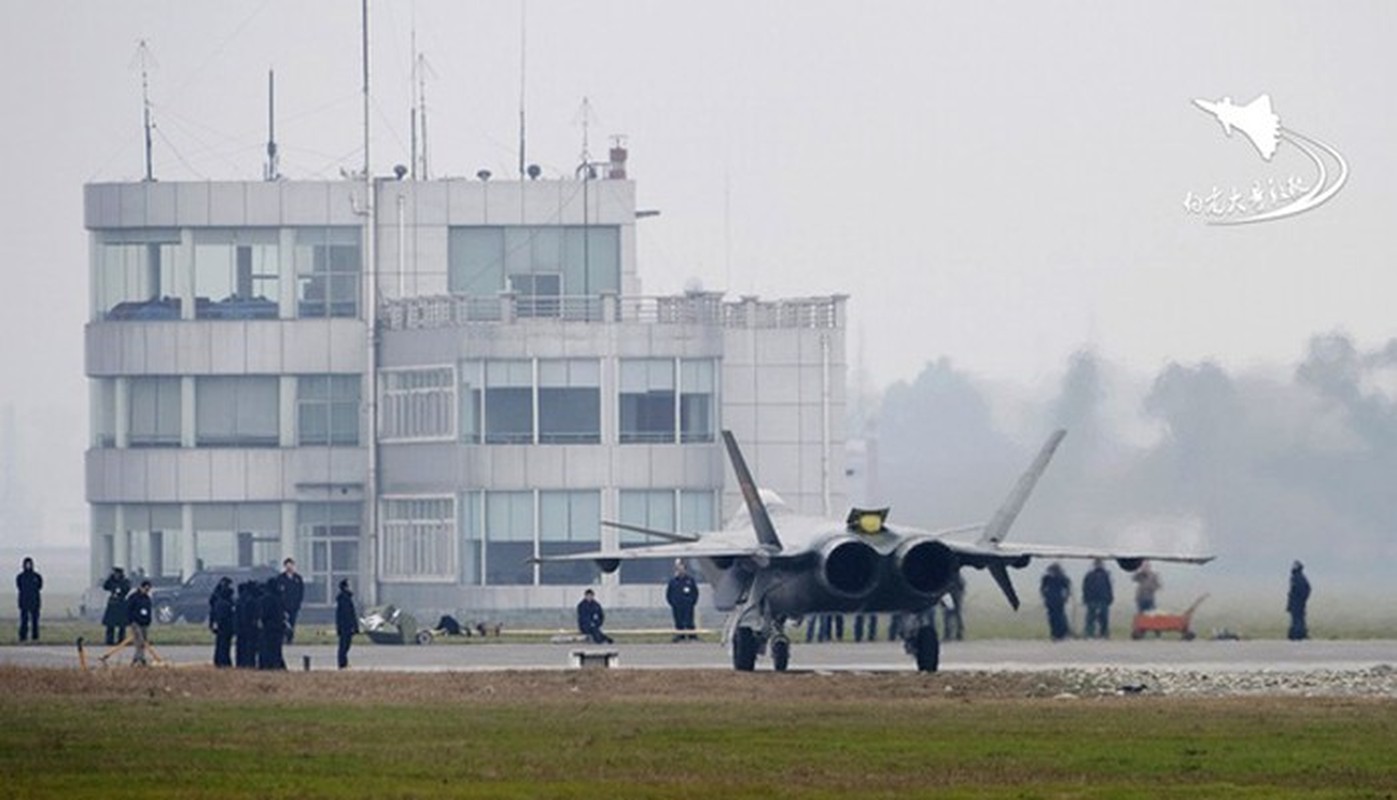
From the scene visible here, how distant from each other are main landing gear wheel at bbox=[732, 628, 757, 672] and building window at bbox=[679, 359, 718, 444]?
42225 millimetres

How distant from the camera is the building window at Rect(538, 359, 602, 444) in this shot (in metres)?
94.9

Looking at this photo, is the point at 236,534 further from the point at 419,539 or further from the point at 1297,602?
the point at 1297,602

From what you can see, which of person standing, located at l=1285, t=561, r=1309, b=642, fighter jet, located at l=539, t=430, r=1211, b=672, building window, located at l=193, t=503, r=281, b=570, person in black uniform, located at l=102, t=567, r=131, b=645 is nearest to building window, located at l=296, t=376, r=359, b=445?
building window, located at l=193, t=503, r=281, b=570

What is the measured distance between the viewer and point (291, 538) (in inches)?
3996

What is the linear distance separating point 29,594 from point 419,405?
28.7 m

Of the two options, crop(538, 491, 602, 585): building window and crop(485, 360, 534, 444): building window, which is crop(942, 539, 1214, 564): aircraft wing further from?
crop(485, 360, 534, 444): building window

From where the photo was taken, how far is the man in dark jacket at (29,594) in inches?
2726

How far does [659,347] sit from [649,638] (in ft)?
68.3

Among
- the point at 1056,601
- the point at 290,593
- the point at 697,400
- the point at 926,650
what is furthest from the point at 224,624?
the point at 697,400

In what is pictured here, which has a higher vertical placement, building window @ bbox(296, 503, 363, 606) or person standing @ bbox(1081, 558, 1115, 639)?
building window @ bbox(296, 503, 363, 606)

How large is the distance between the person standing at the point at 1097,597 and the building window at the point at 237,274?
38.1 m

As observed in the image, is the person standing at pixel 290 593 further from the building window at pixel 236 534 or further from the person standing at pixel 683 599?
the building window at pixel 236 534

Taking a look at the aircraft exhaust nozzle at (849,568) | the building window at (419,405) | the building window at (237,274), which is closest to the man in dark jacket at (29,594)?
the aircraft exhaust nozzle at (849,568)

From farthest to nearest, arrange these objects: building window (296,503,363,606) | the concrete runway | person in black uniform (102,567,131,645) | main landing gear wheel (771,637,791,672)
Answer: building window (296,503,363,606) < person in black uniform (102,567,131,645) < the concrete runway < main landing gear wheel (771,637,791,672)
